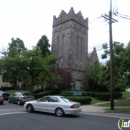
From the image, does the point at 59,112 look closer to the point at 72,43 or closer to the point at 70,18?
the point at 72,43

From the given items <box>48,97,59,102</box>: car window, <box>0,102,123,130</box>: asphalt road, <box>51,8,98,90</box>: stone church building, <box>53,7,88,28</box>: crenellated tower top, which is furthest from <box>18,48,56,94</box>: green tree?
<box>0,102,123,130</box>: asphalt road

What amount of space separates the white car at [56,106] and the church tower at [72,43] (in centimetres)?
2695

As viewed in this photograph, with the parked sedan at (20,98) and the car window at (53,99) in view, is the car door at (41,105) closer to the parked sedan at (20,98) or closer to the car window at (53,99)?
the car window at (53,99)

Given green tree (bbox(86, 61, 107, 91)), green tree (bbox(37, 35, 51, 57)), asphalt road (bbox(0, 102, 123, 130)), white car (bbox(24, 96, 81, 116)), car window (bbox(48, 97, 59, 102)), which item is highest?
green tree (bbox(37, 35, 51, 57))

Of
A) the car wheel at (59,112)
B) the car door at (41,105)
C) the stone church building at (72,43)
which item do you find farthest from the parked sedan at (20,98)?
the stone church building at (72,43)

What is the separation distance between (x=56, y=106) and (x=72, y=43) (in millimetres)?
30025

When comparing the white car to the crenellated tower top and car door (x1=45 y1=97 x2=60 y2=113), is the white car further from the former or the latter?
the crenellated tower top

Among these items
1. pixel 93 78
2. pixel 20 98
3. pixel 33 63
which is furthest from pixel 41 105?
pixel 93 78

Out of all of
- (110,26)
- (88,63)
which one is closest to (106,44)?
(110,26)

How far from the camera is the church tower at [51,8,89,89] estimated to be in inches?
1670

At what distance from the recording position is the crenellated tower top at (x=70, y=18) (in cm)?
4384

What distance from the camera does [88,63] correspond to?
47.2 meters

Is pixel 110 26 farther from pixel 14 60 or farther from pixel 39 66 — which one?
pixel 14 60

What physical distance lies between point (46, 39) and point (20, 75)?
53.5ft
